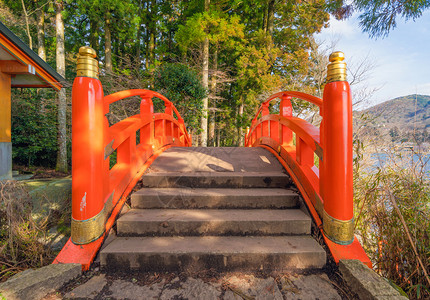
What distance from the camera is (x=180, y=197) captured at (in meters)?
2.30

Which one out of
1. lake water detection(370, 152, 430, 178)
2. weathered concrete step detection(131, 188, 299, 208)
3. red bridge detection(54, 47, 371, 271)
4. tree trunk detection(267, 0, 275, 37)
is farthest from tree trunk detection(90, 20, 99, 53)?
lake water detection(370, 152, 430, 178)

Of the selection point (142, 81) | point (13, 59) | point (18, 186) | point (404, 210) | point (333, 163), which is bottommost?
point (404, 210)

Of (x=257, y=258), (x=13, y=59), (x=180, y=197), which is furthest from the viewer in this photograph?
(x=13, y=59)

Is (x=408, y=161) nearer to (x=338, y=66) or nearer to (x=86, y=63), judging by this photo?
(x=338, y=66)

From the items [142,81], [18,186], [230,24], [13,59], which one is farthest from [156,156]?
[230,24]

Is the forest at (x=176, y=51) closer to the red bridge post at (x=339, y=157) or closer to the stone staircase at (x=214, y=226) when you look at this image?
the stone staircase at (x=214, y=226)

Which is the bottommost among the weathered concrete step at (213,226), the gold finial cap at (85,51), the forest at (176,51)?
the weathered concrete step at (213,226)

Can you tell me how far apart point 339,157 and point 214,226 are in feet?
4.33

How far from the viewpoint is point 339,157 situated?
1.79 m

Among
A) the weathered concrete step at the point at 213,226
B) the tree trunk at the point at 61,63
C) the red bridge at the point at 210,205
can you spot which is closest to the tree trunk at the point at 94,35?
the tree trunk at the point at 61,63

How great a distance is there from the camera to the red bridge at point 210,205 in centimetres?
170

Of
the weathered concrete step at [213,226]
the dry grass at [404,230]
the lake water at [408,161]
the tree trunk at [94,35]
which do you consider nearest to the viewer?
the dry grass at [404,230]

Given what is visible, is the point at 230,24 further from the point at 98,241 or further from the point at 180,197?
the point at 98,241

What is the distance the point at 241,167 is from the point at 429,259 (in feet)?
6.61
